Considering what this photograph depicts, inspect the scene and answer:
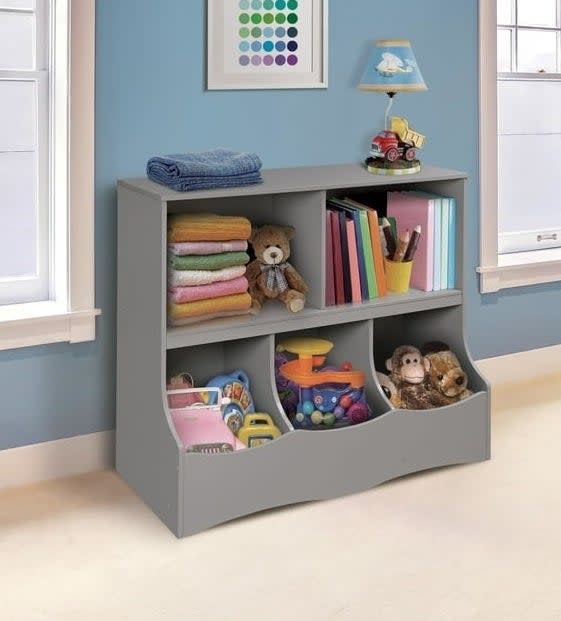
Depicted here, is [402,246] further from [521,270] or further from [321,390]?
[521,270]

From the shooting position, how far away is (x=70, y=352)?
2936 millimetres

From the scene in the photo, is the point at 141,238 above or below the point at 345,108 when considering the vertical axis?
below

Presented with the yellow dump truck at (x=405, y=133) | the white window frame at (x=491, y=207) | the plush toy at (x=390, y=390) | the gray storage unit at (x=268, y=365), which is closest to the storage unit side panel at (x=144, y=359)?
the gray storage unit at (x=268, y=365)

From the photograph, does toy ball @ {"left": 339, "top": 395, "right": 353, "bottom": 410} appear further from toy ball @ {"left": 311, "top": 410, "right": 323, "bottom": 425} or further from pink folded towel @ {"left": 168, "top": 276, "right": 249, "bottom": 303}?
pink folded towel @ {"left": 168, "top": 276, "right": 249, "bottom": 303}

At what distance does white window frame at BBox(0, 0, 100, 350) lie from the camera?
9.09ft

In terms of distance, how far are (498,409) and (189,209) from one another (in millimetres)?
1279

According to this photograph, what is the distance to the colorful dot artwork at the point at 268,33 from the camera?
300 centimetres

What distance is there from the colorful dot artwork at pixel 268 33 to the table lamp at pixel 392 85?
0.23 m

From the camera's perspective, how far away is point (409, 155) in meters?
3.05

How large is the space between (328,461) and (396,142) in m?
0.91

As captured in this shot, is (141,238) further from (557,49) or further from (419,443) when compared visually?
(557,49)

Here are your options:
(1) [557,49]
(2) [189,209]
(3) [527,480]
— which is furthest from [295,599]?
(1) [557,49]

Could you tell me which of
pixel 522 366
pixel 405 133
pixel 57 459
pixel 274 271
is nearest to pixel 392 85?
pixel 405 133

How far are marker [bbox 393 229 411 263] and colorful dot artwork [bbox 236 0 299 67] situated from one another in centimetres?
58
